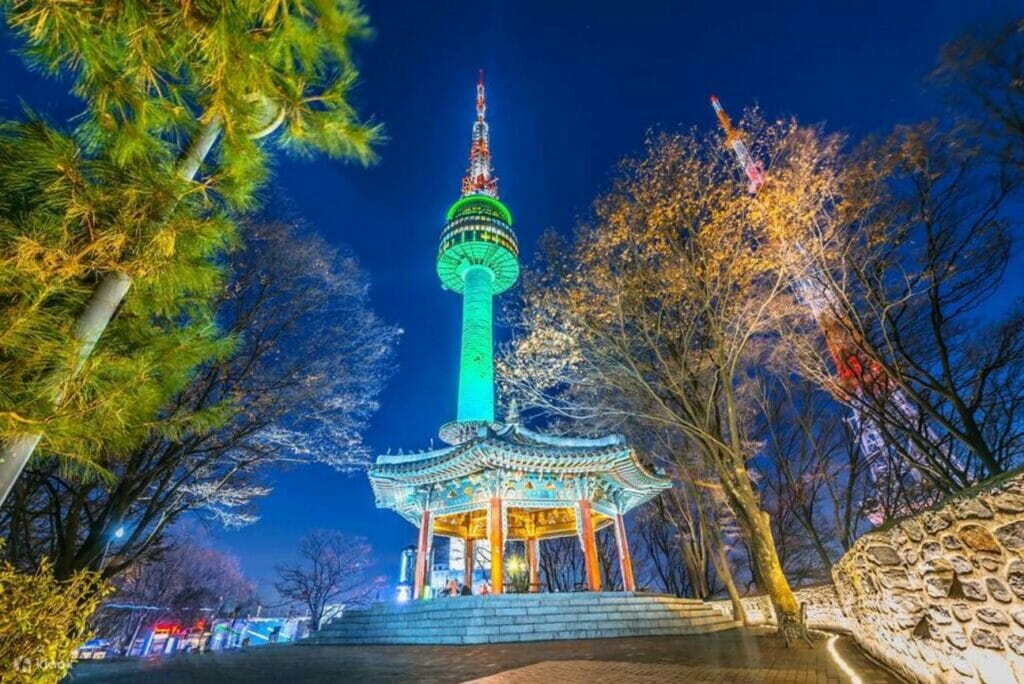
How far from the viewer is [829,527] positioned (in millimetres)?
24016

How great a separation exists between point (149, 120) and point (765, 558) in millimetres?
12166

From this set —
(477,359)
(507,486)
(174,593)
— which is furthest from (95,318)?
(174,593)

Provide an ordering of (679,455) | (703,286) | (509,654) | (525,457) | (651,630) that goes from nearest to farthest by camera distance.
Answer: (509,654) → (703,286) → (651,630) → (525,457) → (679,455)

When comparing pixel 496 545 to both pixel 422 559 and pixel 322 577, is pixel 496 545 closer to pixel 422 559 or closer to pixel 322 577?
pixel 422 559

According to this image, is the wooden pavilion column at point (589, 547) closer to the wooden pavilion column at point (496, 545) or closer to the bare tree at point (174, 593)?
the wooden pavilion column at point (496, 545)

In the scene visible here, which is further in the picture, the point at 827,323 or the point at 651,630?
the point at 651,630

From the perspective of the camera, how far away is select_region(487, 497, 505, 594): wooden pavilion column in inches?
519

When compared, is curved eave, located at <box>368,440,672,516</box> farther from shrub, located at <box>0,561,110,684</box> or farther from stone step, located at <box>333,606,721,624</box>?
shrub, located at <box>0,561,110,684</box>

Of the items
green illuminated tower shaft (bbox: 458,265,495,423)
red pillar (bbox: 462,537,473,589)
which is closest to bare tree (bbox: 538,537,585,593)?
red pillar (bbox: 462,537,473,589)

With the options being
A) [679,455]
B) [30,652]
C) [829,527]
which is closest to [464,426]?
[679,455]

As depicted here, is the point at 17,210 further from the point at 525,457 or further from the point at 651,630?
the point at 651,630

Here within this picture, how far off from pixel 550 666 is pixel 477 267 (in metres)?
23.4

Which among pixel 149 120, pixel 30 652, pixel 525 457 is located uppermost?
pixel 525 457

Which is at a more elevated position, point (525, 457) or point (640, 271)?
point (640, 271)
